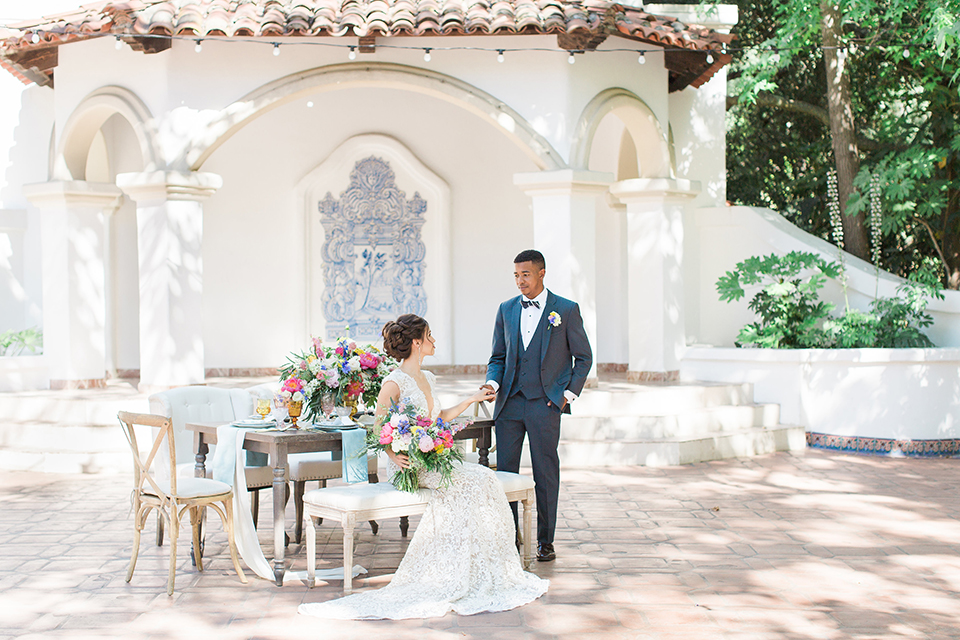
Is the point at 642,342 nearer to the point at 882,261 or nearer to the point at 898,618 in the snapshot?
the point at 882,261

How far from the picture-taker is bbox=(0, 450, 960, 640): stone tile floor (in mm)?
4465

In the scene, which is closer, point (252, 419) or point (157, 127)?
point (252, 419)

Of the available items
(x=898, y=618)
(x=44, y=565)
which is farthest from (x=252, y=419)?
(x=898, y=618)

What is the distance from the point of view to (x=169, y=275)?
915 centimetres

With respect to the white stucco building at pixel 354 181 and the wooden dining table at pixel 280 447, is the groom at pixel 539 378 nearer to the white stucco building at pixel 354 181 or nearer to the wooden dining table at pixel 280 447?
the wooden dining table at pixel 280 447

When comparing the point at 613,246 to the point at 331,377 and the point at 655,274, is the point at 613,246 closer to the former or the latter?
the point at 655,274

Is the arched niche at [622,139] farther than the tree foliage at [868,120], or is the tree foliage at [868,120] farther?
A: the tree foliage at [868,120]

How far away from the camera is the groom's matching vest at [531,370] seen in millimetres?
5582

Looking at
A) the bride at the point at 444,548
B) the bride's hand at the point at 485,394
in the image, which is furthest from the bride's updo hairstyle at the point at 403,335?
the bride's hand at the point at 485,394

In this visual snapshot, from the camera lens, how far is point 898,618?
457cm

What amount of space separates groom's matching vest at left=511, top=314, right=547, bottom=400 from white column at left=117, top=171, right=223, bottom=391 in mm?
4691

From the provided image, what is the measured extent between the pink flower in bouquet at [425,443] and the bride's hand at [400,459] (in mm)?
132

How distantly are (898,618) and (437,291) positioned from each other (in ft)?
26.1

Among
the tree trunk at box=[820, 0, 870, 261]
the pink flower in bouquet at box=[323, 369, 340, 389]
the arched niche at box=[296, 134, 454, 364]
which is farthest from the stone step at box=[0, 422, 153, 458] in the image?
the tree trunk at box=[820, 0, 870, 261]
